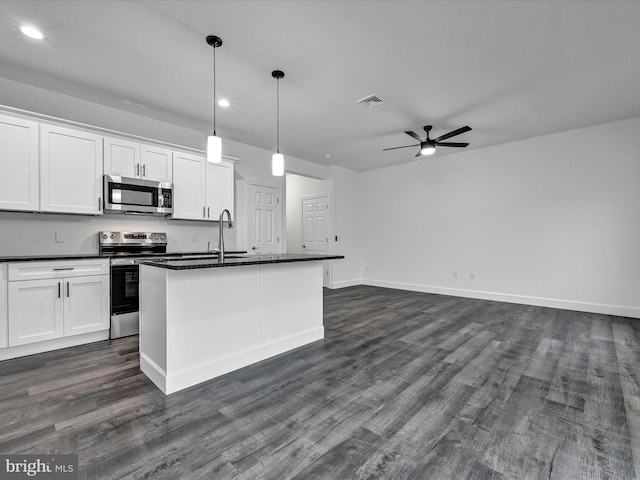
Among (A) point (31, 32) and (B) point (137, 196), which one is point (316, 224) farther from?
(A) point (31, 32)

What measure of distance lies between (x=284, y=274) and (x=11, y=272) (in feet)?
8.28

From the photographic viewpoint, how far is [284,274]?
3021 millimetres

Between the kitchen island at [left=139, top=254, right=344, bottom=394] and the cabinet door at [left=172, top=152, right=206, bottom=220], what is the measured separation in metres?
1.76

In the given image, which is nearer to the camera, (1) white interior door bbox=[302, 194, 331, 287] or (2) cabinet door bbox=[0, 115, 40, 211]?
(2) cabinet door bbox=[0, 115, 40, 211]

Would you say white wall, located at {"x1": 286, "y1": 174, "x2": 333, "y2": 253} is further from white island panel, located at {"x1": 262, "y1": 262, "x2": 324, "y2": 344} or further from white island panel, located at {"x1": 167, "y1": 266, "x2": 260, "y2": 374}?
white island panel, located at {"x1": 167, "y1": 266, "x2": 260, "y2": 374}

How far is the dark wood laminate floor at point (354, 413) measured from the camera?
1.53 m

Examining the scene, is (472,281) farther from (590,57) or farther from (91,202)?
(91,202)

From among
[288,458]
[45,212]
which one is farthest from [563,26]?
[45,212]

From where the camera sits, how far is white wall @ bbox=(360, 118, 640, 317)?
443 cm

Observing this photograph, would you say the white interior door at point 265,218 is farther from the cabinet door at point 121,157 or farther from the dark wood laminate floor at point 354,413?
the dark wood laminate floor at point 354,413

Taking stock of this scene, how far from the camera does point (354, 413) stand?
197 cm

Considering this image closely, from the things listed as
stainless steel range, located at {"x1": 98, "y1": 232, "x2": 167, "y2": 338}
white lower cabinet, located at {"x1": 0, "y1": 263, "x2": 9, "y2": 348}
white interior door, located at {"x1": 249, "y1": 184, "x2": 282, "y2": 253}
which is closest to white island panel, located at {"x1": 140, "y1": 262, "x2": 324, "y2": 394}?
stainless steel range, located at {"x1": 98, "y1": 232, "x2": 167, "y2": 338}

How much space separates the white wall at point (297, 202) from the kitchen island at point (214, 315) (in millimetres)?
4468

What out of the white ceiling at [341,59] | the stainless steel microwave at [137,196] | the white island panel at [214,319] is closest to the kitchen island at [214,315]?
the white island panel at [214,319]
